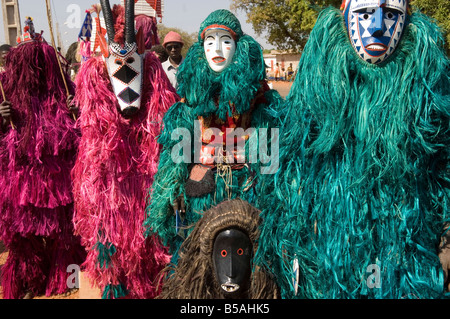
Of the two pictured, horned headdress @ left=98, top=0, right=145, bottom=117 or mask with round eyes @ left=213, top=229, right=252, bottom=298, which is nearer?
mask with round eyes @ left=213, top=229, right=252, bottom=298

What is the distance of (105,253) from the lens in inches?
102

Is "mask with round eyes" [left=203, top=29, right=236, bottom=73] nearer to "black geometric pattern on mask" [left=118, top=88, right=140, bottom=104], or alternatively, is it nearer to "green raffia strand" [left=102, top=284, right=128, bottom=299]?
"black geometric pattern on mask" [left=118, top=88, right=140, bottom=104]

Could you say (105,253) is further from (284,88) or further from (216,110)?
(284,88)

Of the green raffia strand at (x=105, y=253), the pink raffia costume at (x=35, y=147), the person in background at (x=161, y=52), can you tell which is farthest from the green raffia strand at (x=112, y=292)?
the person in background at (x=161, y=52)

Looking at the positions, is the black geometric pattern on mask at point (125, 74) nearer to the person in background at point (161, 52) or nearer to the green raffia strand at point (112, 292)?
the green raffia strand at point (112, 292)

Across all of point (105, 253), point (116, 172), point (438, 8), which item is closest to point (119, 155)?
point (116, 172)

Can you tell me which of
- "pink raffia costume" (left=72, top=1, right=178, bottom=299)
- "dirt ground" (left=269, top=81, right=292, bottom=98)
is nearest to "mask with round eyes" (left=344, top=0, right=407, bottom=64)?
"dirt ground" (left=269, top=81, right=292, bottom=98)

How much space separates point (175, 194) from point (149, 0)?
116 inches

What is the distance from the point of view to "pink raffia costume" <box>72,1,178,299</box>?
2.45 meters

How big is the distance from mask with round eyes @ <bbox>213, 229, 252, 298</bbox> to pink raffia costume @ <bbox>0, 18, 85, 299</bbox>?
1570mm

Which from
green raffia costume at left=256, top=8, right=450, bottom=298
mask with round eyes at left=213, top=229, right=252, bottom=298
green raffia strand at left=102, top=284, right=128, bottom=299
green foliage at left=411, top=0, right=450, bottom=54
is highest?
green foliage at left=411, top=0, right=450, bottom=54

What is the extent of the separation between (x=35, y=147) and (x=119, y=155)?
28.1 inches
